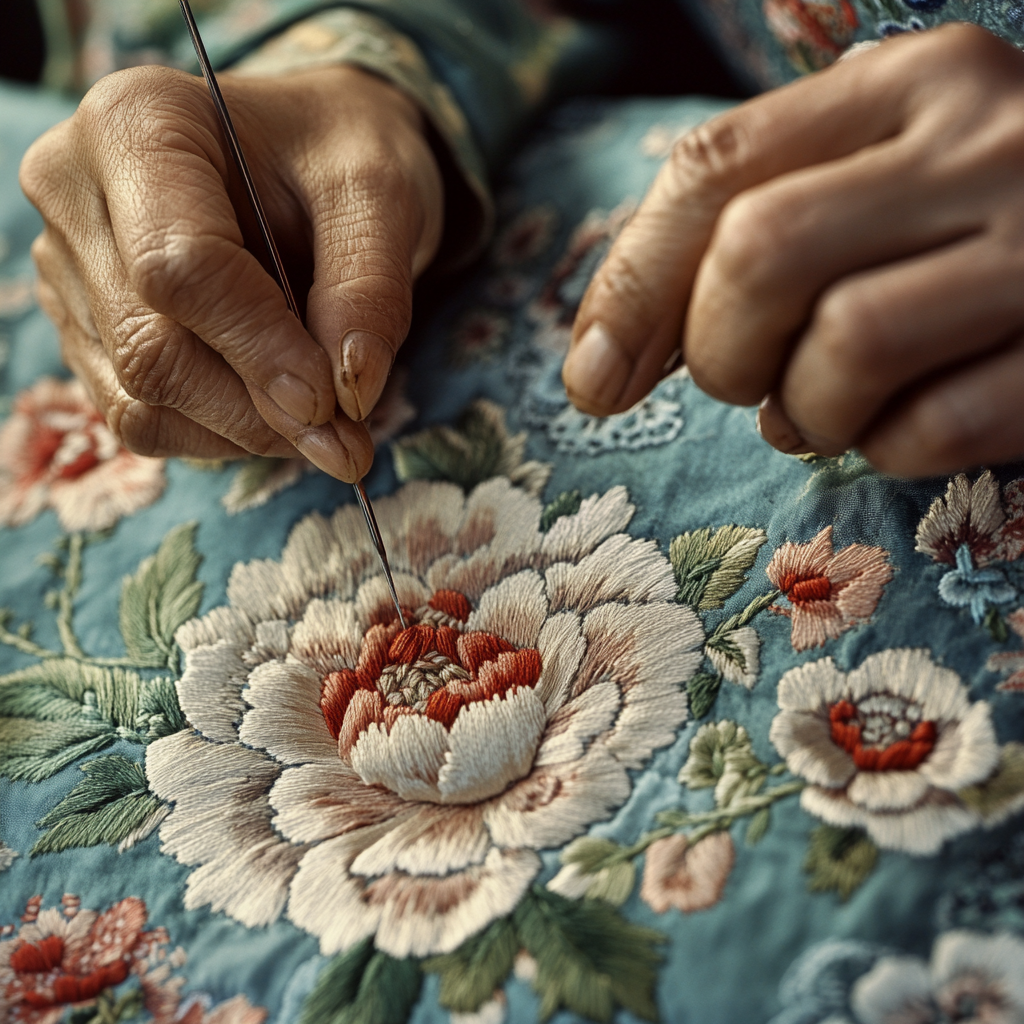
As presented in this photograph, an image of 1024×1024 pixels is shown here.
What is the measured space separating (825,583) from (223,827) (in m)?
0.34

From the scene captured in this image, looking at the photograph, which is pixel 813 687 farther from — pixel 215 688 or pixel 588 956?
pixel 215 688

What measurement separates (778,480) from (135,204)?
15.9 inches

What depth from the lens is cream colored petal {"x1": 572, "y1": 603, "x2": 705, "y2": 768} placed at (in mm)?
453

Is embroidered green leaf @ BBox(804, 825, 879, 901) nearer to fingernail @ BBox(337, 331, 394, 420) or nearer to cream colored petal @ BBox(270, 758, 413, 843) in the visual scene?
cream colored petal @ BBox(270, 758, 413, 843)

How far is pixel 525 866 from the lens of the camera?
421mm

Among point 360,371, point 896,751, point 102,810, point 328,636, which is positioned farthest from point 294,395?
point 896,751

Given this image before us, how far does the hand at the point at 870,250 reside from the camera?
0.36 metres

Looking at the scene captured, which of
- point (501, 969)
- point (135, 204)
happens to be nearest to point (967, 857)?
point (501, 969)

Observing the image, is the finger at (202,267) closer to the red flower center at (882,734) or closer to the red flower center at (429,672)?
the red flower center at (429,672)

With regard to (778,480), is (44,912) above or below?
below

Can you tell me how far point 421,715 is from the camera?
1.58ft

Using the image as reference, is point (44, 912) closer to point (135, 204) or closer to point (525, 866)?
point (525, 866)

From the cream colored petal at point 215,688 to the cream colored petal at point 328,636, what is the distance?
35 millimetres

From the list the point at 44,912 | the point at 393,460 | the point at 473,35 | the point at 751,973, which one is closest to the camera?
the point at 751,973
